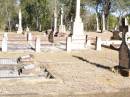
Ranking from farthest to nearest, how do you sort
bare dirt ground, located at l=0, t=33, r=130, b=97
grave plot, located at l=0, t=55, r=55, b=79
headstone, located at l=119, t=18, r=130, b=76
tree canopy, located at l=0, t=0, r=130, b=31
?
tree canopy, located at l=0, t=0, r=130, b=31 → headstone, located at l=119, t=18, r=130, b=76 → grave plot, located at l=0, t=55, r=55, b=79 → bare dirt ground, located at l=0, t=33, r=130, b=97

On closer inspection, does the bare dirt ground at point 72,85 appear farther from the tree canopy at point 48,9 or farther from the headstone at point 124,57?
the tree canopy at point 48,9

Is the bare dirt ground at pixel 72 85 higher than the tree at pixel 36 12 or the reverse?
the reverse

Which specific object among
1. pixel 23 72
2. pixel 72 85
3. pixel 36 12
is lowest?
pixel 72 85

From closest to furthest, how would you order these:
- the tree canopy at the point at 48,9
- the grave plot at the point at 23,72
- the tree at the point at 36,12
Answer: the grave plot at the point at 23,72 < the tree canopy at the point at 48,9 < the tree at the point at 36,12

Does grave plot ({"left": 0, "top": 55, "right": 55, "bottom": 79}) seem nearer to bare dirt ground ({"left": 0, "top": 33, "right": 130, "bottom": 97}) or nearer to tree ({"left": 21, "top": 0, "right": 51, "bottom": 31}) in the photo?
bare dirt ground ({"left": 0, "top": 33, "right": 130, "bottom": 97})

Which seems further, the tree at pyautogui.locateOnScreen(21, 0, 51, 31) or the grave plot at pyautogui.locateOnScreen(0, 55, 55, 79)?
the tree at pyautogui.locateOnScreen(21, 0, 51, 31)

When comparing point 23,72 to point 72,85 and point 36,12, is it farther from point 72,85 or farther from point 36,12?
point 36,12

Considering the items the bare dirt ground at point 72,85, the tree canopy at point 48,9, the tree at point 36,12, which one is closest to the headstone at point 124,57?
the bare dirt ground at point 72,85

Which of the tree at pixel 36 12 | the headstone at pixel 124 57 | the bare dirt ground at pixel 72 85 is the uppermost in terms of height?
the tree at pixel 36 12

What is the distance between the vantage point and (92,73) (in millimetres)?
14625

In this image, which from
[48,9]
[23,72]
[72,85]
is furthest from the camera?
[48,9]

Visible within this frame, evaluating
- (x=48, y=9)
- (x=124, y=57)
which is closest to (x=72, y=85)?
(x=124, y=57)

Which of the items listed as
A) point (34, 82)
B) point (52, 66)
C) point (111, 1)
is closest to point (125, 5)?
point (111, 1)

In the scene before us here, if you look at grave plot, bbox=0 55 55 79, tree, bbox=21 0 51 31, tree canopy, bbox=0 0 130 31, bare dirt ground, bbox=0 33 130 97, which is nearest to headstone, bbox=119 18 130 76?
bare dirt ground, bbox=0 33 130 97
